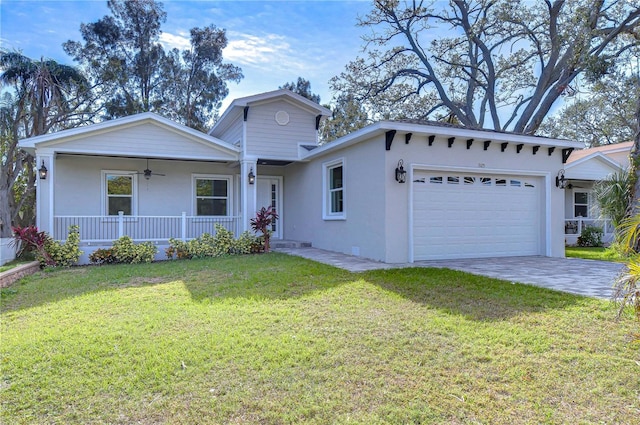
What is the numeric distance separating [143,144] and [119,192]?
238 cm

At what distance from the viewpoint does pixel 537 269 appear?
7.60 m

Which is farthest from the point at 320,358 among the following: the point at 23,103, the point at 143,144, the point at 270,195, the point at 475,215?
the point at 23,103

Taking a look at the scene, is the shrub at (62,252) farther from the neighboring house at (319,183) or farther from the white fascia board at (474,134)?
the white fascia board at (474,134)

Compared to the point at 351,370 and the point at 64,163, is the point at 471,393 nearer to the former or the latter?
the point at 351,370

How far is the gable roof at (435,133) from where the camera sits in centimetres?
814

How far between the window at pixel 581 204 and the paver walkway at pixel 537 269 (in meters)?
8.88

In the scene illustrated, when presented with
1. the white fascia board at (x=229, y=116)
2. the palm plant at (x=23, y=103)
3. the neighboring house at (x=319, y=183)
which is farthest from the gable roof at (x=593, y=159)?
the palm plant at (x=23, y=103)

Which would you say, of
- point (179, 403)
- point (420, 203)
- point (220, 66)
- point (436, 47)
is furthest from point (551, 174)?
point (220, 66)

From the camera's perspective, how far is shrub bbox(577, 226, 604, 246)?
1472 centimetres

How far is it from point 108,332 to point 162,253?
6.85 metres

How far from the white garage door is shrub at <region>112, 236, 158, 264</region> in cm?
662

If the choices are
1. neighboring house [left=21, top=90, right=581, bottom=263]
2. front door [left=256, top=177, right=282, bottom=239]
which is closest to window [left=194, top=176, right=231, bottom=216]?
neighboring house [left=21, top=90, right=581, bottom=263]

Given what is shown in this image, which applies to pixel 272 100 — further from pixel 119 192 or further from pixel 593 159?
pixel 593 159

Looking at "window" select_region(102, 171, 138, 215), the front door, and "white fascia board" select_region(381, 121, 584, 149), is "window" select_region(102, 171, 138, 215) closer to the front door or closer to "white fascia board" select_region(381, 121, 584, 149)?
the front door
